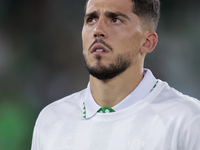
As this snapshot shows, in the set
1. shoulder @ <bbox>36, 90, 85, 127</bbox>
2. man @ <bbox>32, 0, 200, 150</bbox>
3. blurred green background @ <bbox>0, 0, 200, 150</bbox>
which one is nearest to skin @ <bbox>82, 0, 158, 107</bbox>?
man @ <bbox>32, 0, 200, 150</bbox>

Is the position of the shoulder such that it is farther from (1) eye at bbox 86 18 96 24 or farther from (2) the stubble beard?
(1) eye at bbox 86 18 96 24

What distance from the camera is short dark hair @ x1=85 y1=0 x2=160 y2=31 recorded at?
4.53 ft

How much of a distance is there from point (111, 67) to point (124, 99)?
168 millimetres

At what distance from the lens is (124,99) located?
1.36 meters

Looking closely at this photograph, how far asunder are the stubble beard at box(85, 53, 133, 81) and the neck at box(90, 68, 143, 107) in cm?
3

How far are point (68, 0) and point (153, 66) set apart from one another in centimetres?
129

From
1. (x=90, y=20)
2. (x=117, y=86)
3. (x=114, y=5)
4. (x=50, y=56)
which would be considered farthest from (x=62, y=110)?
(x=50, y=56)

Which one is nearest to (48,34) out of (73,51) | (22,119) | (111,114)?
(73,51)

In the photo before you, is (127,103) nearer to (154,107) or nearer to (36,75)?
(154,107)

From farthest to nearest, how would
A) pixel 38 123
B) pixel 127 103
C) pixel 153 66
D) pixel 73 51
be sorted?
pixel 73 51 < pixel 153 66 < pixel 38 123 < pixel 127 103

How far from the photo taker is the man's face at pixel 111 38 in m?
1.29

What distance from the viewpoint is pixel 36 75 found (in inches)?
135

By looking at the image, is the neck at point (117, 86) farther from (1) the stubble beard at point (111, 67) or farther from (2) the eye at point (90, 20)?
(2) the eye at point (90, 20)

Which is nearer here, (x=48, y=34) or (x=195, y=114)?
(x=195, y=114)
